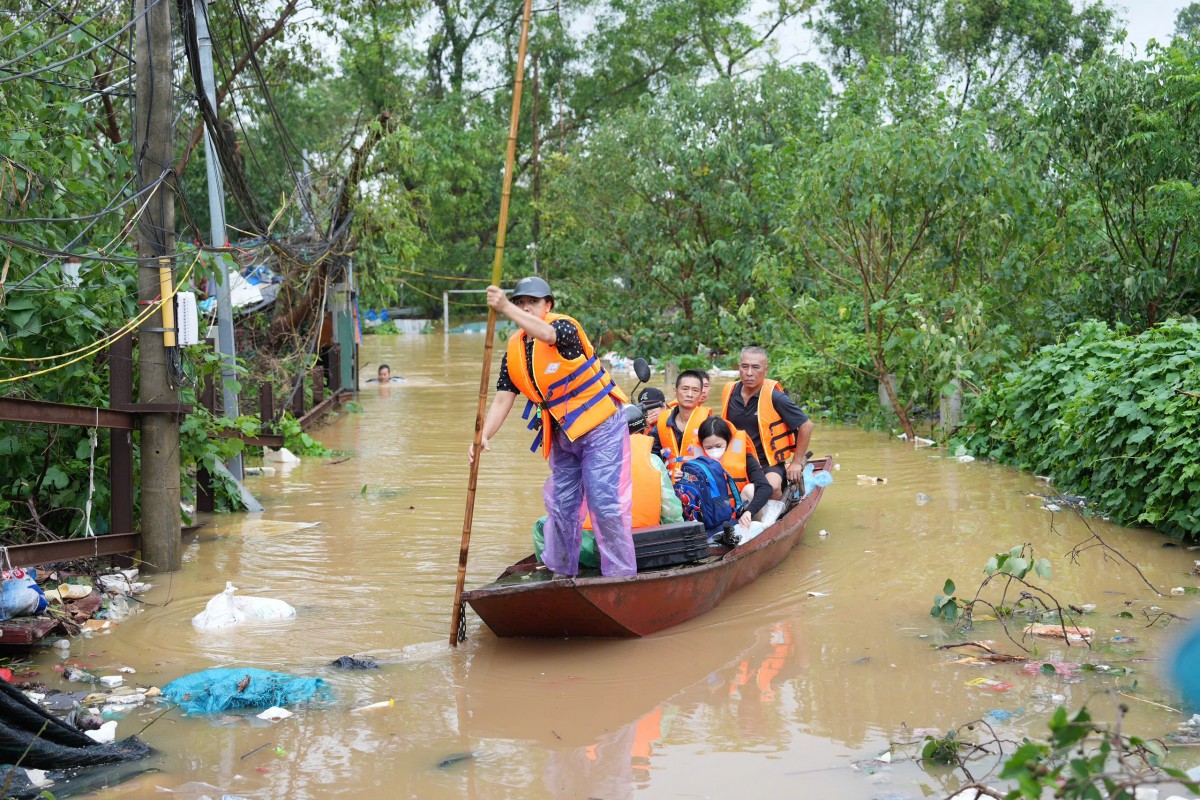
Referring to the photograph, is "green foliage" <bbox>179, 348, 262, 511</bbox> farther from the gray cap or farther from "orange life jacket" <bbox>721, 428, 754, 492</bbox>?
"orange life jacket" <bbox>721, 428, 754, 492</bbox>

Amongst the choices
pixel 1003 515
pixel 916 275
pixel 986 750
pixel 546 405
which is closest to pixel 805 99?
pixel 916 275

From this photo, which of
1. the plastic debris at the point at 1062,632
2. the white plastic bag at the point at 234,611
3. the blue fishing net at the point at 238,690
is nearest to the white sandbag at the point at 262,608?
the white plastic bag at the point at 234,611

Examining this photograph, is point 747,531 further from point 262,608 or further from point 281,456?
point 281,456

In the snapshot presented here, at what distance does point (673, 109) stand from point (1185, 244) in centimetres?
1252

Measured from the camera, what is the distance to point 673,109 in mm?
23562

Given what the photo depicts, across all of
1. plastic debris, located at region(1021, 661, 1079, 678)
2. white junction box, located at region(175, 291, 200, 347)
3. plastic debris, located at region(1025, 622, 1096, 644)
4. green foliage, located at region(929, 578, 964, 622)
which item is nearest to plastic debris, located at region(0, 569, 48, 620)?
white junction box, located at region(175, 291, 200, 347)

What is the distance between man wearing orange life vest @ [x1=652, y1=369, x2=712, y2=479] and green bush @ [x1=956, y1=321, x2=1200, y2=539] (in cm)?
341

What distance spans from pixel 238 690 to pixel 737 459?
367 cm

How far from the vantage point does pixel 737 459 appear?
25.2ft

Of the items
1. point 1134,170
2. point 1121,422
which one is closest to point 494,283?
point 1121,422

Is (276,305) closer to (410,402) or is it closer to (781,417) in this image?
(410,402)

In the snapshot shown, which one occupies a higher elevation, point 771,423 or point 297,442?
point 771,423

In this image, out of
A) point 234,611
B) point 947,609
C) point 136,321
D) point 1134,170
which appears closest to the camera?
point 947,609

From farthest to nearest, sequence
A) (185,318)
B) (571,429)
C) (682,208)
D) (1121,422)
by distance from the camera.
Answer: (682,208), (1121,422), (185,318), (571,429)
